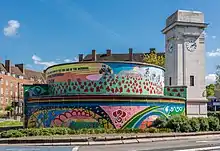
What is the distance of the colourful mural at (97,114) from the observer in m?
21.9

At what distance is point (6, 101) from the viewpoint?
97.0 meters

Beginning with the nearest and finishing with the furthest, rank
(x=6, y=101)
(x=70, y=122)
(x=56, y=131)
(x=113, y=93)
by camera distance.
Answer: (x=56, y=131) → (x=70, y=122) → (x=113, y=93) → (x=6, y=101)

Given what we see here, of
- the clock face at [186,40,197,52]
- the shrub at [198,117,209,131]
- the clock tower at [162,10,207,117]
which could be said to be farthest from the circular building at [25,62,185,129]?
the clock face at [186,40,197,52]

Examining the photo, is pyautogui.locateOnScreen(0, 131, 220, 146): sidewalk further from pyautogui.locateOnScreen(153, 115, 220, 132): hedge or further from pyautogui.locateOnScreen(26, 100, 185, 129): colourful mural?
pyautogui.locateOnScreen(26, 100, 185, 129): colourful mural

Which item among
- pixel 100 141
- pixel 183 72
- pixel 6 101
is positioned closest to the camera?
pixel 100 141

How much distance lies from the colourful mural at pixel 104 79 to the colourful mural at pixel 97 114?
1.64 metres

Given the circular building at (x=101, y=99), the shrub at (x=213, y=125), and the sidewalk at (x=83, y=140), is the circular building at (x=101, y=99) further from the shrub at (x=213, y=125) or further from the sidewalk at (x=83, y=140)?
the sidewalk at (x=83, y=140)

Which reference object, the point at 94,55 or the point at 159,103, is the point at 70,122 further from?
the point at 94,55

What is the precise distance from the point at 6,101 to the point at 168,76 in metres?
70.6

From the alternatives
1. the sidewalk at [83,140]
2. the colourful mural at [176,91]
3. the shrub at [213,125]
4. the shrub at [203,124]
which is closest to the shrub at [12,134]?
the sidewalk at [83,140]

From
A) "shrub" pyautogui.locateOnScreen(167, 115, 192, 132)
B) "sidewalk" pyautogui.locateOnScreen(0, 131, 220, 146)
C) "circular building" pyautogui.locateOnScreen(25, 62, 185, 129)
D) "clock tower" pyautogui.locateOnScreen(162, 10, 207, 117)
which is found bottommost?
"sidewalk" pyautogui.locateOnScreen(0, 131, 220, 146)

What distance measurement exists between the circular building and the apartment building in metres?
72.2

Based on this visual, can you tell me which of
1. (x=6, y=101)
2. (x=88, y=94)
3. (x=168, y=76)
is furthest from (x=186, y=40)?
(x=6, y=101)

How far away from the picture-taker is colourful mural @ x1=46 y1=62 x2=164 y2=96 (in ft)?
77.8
